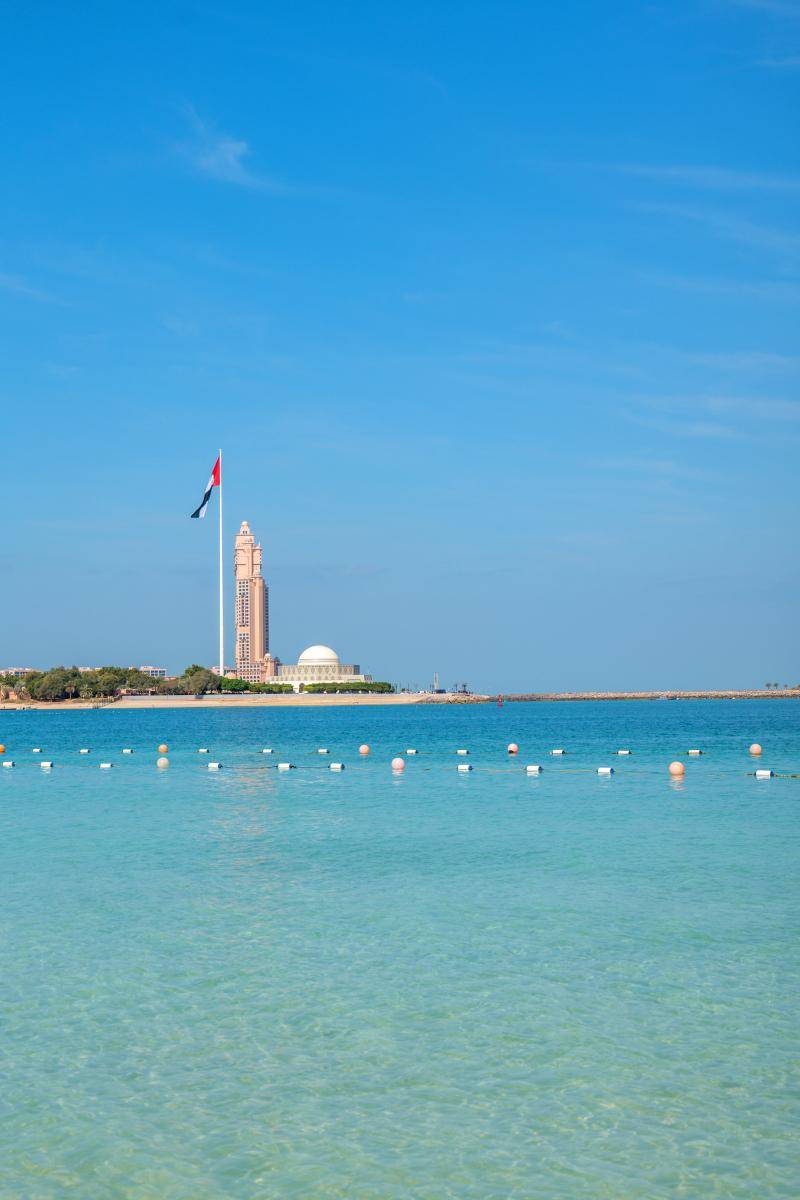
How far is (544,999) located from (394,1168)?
4.44 metres

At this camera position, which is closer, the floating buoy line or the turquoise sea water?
the turquoise sea water

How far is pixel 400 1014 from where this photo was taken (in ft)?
40.9

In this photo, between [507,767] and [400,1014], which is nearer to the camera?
[400,1014]

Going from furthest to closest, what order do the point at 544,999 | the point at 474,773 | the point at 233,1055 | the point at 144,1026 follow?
the point at 474,773 → the point at 544,999 → the point at 144,1026 → the point at 233,1055

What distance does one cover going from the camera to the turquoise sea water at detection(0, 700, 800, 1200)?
8914mm

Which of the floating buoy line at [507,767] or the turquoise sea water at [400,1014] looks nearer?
the turquoise sea water at [400,1014]

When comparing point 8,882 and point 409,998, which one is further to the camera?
point 8,882

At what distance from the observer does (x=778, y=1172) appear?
8648 mm

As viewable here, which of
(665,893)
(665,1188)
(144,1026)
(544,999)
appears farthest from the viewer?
(665,893)

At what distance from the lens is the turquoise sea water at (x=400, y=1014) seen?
8914 millimetres

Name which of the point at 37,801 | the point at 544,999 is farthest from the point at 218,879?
the point at 37,801

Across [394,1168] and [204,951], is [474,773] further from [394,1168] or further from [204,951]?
[394,1168]

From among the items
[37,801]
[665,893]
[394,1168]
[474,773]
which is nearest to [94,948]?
[394,1168]

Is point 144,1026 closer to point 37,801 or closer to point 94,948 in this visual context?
point 94,948
